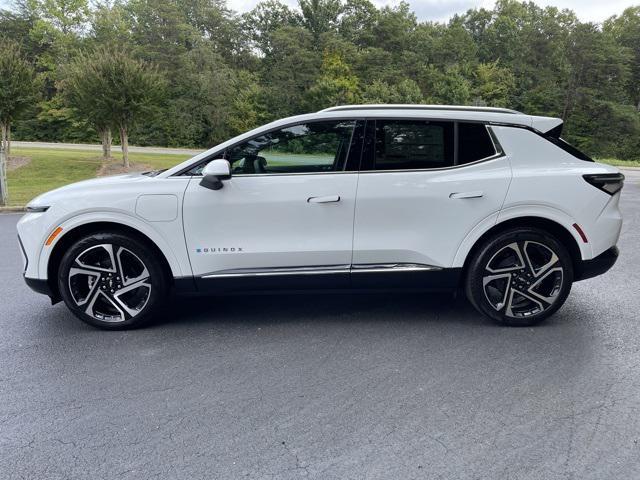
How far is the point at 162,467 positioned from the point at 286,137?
8.38 feet

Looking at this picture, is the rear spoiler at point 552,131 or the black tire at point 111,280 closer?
the black tire at point 111,280

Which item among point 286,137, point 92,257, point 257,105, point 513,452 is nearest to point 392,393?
point 513,452

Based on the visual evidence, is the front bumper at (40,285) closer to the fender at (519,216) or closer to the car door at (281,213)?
the car door at (281,213)

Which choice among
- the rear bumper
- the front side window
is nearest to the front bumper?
the front side window

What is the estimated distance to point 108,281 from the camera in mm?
3949

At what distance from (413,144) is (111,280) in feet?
8.67

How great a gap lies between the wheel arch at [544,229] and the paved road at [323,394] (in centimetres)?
56

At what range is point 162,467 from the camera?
91.0 inches

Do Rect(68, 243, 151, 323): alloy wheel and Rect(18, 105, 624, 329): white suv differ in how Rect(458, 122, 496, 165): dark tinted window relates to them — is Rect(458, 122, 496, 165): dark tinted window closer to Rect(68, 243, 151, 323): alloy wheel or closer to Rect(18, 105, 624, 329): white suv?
Rect(18, 105, 624, 329): white suv

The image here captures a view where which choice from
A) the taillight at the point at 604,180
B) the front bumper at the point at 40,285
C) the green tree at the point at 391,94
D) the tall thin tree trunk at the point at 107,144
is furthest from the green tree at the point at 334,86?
the front bumper at the point at 40,285

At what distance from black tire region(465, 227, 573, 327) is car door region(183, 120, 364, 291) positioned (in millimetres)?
1102

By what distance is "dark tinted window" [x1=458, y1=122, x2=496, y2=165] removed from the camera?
3.94 m

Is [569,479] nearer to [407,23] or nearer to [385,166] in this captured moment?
[385,166]

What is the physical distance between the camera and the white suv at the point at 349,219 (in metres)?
3.84
